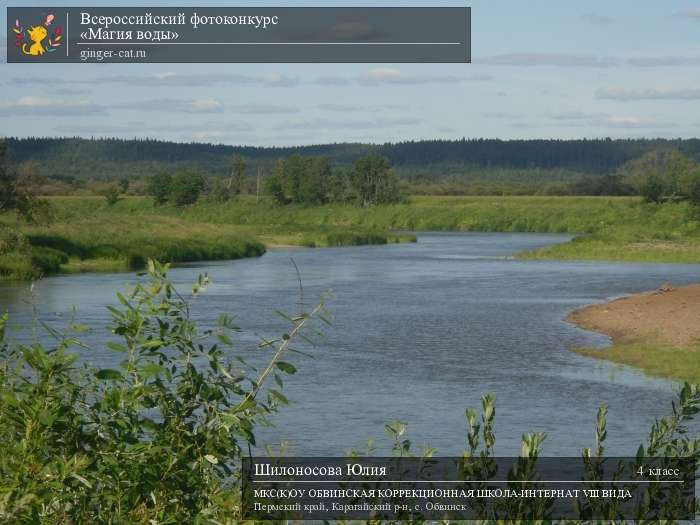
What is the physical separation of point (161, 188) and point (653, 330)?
10243 centimetres

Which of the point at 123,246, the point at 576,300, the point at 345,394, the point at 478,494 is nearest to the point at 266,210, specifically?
the point at 123,246

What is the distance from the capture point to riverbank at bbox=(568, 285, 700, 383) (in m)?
23.7

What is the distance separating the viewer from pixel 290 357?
86.9 feet

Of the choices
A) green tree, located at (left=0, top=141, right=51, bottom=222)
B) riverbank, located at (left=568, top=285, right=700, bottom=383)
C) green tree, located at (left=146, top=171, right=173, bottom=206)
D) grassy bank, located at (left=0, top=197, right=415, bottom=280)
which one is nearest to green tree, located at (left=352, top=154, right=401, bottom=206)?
green tree, located at (left=146, top=171, right=173, bottom=206)

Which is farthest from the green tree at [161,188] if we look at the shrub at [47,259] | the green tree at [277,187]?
the shrub at [47,259]

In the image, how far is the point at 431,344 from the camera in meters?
28.2

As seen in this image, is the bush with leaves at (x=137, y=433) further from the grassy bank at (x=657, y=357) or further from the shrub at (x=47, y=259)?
the shrub at (x=47, y=259)

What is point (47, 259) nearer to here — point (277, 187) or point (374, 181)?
point (277, 187)

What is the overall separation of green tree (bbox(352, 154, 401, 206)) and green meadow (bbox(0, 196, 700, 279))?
11.4ft

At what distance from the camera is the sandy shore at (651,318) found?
26.8 m

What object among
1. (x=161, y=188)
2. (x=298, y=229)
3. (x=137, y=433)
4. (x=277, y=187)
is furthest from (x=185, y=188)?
(x=137, y=433)

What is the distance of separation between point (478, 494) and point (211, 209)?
115462 mm

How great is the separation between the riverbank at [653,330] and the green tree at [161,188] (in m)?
94.8

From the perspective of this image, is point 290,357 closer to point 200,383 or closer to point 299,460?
point 299,460
